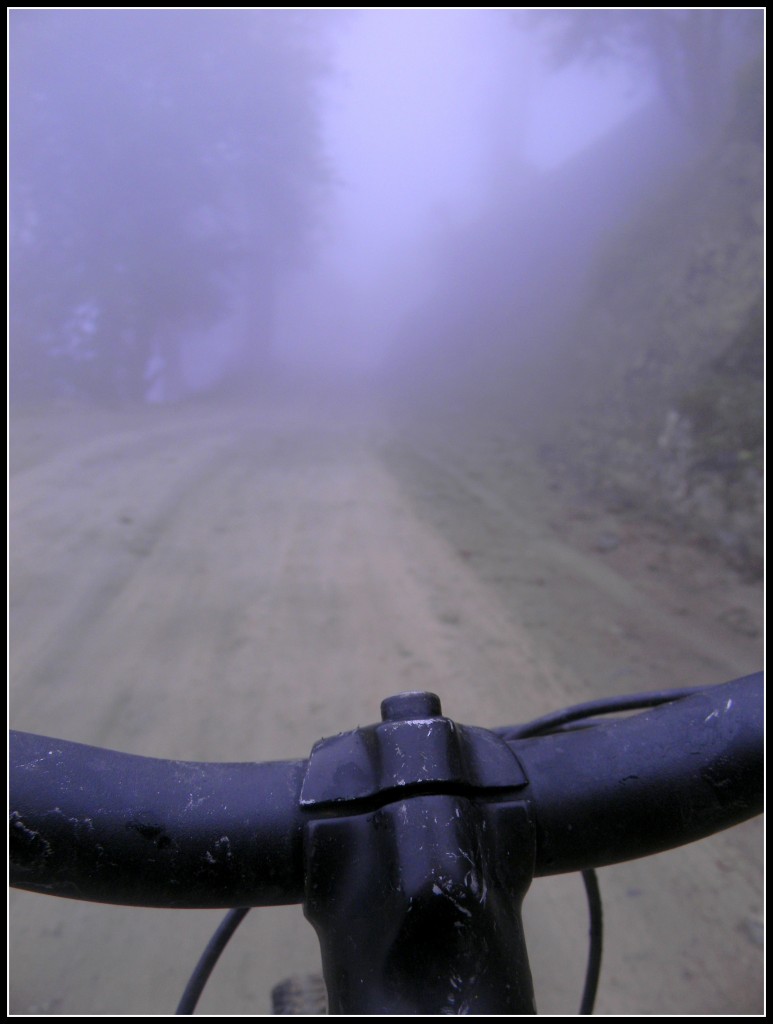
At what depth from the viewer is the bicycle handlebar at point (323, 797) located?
0.60 meters

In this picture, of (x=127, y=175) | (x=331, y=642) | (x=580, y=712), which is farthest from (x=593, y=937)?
(x=127, y=175)

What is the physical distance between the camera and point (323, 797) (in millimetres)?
597

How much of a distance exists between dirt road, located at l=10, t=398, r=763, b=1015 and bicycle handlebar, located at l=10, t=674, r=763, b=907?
235 centimetres

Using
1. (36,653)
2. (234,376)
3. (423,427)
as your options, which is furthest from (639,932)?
(234,376)

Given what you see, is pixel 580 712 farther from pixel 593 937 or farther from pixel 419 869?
pixel 419 869

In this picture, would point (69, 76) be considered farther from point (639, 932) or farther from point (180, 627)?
point (639, 932)

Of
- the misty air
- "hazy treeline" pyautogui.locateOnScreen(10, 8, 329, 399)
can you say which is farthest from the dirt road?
"hazy treeline" pyautogui.locateOnScreen(10, 8, 329, 399)

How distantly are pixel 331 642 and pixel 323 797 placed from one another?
418 centimetres

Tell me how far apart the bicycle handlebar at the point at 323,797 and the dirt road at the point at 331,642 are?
2.35 meters

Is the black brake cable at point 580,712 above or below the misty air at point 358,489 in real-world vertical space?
below

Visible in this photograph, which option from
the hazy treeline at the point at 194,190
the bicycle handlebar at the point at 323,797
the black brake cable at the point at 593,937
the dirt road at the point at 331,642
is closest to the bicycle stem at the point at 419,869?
the bicycle handlebar at the point at 323,797

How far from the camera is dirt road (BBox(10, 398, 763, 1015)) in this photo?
8.73 feet

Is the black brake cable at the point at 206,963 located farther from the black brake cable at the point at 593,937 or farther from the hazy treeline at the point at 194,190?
the hazy treeline at the point at 194,190

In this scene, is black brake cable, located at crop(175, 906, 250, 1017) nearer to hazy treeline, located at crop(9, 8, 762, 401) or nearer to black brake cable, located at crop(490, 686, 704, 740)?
black brake cable, located at crop(490, 686, 704, 740)
